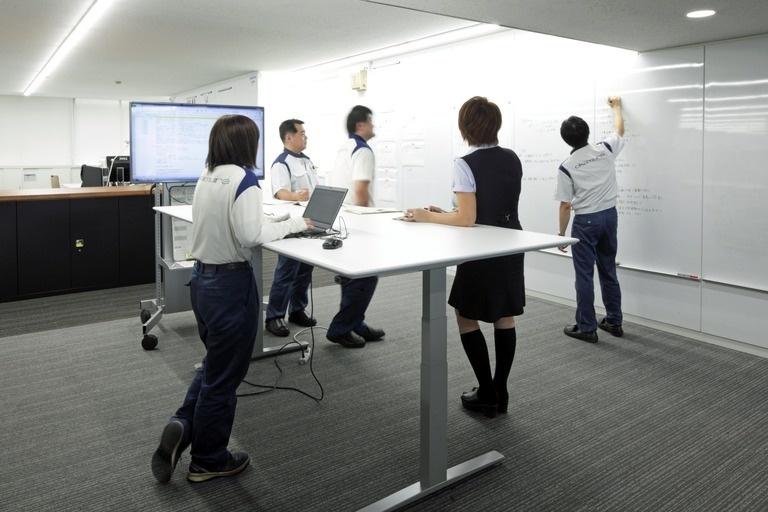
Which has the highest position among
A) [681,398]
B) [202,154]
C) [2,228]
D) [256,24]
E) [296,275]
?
[256,24]

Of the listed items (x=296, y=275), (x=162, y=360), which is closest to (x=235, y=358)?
(x=162, y=360)

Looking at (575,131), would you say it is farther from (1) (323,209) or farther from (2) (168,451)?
(2) (168,451)

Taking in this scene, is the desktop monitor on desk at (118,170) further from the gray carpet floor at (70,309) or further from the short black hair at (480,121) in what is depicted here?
the short black hair at (480,121)

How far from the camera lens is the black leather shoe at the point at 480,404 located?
8.39 ft

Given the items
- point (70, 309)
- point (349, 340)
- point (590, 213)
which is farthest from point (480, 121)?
point (70, 309)

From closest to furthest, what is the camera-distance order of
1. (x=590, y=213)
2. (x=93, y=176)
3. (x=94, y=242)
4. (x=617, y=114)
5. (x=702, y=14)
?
(x=702, y=14) < (x=590, y=213) < (x=617, y=114) < (x=94, y=242) < (x=93, y=176)

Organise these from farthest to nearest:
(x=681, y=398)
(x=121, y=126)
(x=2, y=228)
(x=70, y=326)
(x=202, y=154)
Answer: (x=121, y=126), (x=2, y=228), (x=70, y=326), (x=202, y=154), (x=681, y=398)

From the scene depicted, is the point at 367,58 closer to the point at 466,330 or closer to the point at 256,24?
the point at 256,24

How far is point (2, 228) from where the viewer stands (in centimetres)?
450

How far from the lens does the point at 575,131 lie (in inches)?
140

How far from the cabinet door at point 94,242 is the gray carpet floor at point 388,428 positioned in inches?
51.4

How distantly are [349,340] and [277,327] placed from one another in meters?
0.57

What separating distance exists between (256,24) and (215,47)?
1334mm

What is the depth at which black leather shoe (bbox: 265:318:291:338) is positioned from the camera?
12.1 feet
